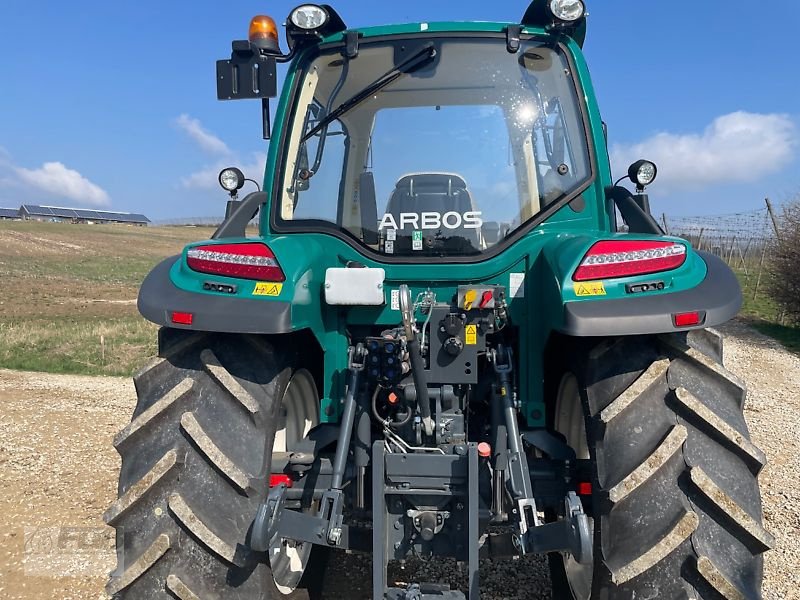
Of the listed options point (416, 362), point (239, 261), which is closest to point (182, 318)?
point (239, 261)

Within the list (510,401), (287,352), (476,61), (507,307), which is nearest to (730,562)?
(510,401)

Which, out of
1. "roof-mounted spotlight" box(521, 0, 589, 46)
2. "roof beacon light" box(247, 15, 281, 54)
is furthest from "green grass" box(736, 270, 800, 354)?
"roof beacon light" box(247, 15, 281, 54)

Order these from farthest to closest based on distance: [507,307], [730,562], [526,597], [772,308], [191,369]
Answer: [772,308] → [526,597] → [507,307] → [191,369] → [730,562]

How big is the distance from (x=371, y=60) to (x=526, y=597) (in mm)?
2782

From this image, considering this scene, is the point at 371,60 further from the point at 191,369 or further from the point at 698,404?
the point at 698,404

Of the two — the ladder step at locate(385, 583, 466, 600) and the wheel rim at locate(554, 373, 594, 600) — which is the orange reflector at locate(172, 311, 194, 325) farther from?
the wheel rim at locate(554, 373, 594, 600)

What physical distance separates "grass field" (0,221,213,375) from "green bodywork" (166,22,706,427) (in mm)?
7548

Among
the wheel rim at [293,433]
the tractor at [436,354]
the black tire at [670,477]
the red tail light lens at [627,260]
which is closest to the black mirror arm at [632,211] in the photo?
the tractor at [436,354]

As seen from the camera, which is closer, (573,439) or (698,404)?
(698,404)

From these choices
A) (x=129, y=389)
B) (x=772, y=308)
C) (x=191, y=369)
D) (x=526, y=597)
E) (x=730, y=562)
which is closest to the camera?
(x=730, y=562)

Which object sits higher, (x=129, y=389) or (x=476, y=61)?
(x=476, y=61)

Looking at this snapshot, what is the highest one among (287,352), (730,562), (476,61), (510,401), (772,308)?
(476,61)

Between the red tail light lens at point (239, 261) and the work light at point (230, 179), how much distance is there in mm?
1109

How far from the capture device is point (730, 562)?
1.94 meters
